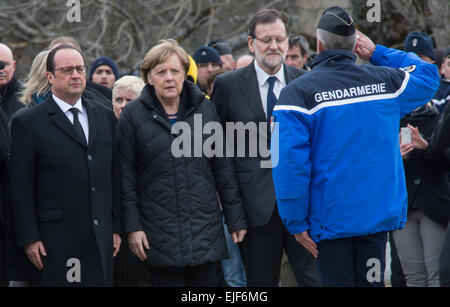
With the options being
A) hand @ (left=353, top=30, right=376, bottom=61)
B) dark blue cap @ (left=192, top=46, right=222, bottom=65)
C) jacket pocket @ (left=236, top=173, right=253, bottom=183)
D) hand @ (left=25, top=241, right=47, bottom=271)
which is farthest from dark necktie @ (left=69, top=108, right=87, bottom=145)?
dark blue cap @ (left=192, top=46, right=222, bottom=65)

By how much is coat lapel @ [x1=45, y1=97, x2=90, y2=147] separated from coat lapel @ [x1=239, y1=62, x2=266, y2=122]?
119cm

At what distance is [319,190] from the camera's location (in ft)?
13.7

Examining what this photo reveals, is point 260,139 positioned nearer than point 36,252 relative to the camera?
No

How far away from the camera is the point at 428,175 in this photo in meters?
5.92

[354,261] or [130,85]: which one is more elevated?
[130,85]

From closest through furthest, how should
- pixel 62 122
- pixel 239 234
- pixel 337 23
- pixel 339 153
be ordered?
pixel 339 153 → pixel 337 23 → pixel 62 122 → pixel 239 234

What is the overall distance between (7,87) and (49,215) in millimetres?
1730

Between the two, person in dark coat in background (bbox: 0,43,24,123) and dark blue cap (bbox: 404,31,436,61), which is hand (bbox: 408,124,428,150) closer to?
dark blue cap (bbox: 404,31,436,61)

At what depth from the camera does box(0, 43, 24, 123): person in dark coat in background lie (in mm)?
5965

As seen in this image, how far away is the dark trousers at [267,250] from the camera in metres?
5.27

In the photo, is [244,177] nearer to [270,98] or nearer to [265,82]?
[270,98]

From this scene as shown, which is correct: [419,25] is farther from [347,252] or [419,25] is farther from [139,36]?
[347,252]

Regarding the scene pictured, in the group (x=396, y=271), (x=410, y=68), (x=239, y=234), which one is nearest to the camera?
(x=410, y=68)

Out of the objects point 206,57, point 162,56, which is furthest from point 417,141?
point 206,57
